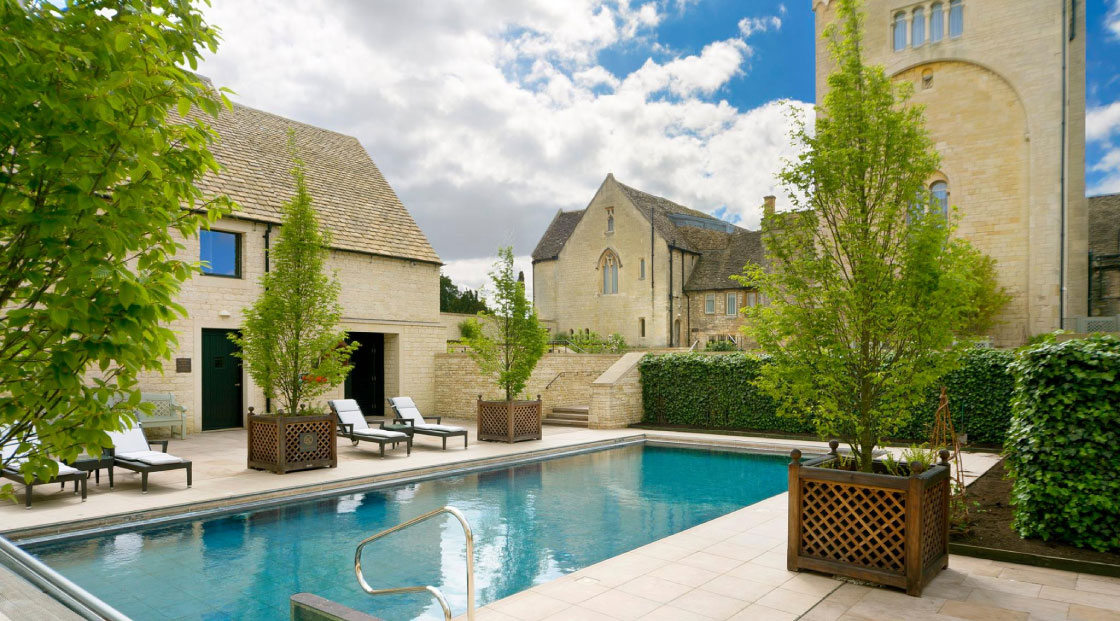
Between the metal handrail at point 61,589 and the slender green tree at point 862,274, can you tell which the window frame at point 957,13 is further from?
the metal handrail at point 61,589

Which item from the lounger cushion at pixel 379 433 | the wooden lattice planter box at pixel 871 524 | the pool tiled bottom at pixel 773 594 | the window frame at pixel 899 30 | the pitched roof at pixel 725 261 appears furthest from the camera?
the pitched roof at pixel 725 261

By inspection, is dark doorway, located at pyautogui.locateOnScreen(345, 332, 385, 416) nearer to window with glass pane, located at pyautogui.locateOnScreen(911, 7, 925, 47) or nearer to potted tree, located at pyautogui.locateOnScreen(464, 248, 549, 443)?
potted tree, located at pyautogui.locateOnScreen(464, 248, 549, 443)

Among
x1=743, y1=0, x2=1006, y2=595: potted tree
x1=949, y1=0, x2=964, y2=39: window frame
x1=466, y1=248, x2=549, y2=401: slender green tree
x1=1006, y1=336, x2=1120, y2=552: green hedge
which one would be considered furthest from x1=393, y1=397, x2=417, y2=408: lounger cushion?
x1=949, y1=0, x2=964, y2=39: window frame

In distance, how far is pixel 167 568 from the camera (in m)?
6.53

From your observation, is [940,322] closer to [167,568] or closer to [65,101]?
[65,101]

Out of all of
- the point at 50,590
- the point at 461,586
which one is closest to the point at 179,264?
the point at 50,590

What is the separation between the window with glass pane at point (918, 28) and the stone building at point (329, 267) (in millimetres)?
19631

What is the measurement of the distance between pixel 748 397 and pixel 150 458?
43.0ft

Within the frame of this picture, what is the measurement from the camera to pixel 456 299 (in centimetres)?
4978

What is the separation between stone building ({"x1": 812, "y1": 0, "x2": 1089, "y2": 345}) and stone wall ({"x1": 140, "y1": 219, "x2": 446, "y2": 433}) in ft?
53.6

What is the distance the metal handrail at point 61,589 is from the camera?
306cm

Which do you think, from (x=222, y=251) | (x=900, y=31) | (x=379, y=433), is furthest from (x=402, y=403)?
(x=900, y=31)

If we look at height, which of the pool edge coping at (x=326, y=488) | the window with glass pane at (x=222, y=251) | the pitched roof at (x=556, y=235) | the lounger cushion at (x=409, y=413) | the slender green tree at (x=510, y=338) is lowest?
the pool edge coping at (x=326, y=488)

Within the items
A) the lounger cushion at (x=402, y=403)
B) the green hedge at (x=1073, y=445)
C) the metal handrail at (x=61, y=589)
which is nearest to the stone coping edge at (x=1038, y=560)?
the green hedge at (x=1073, y=445)
